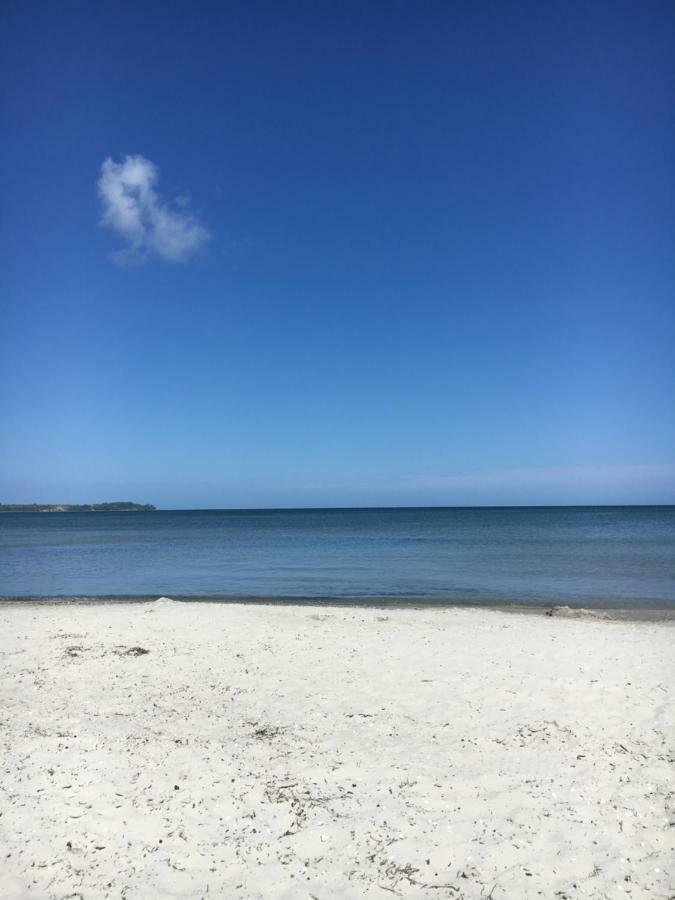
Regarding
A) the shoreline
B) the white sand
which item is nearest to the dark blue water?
the shoreline

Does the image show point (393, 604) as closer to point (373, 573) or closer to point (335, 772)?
point (373, 573)

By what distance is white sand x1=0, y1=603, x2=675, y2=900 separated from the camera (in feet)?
14.1

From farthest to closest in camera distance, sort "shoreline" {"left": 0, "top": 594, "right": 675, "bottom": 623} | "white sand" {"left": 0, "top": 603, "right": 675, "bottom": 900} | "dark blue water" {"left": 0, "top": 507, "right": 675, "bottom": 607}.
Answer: "dark blue water" {"left": 0, "top": 507, "right": 675, "bottom": 607}, "shoreline" {"left": 0, "top": 594, "right": 675, "bottom": 623}, "white sand" {"left": 0, "top": 603, "right": 675, "bottom": 900}

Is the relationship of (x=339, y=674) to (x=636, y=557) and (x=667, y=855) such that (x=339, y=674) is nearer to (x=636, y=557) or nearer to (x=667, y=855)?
(x=667, y=855)

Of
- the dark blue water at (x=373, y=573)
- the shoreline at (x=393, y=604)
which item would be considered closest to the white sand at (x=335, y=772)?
the shoreline at (x=393, y=604)

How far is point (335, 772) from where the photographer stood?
227 inches

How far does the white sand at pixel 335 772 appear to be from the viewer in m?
4.30

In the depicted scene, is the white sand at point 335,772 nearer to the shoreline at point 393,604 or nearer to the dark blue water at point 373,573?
the shoreline at point 393,604

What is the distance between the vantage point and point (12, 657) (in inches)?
384

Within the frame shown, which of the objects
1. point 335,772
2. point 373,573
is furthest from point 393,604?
point 335,772

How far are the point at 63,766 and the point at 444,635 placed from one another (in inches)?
309

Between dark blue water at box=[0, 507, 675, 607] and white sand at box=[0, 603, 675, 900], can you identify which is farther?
dark blue water at box=[0, 507, 675, 607]

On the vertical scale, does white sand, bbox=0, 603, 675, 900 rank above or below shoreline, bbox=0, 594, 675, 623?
above

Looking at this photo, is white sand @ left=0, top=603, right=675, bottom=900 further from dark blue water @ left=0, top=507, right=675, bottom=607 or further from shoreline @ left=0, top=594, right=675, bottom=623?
dark blue water @ left=0, top=507, right=675, bottom=607
